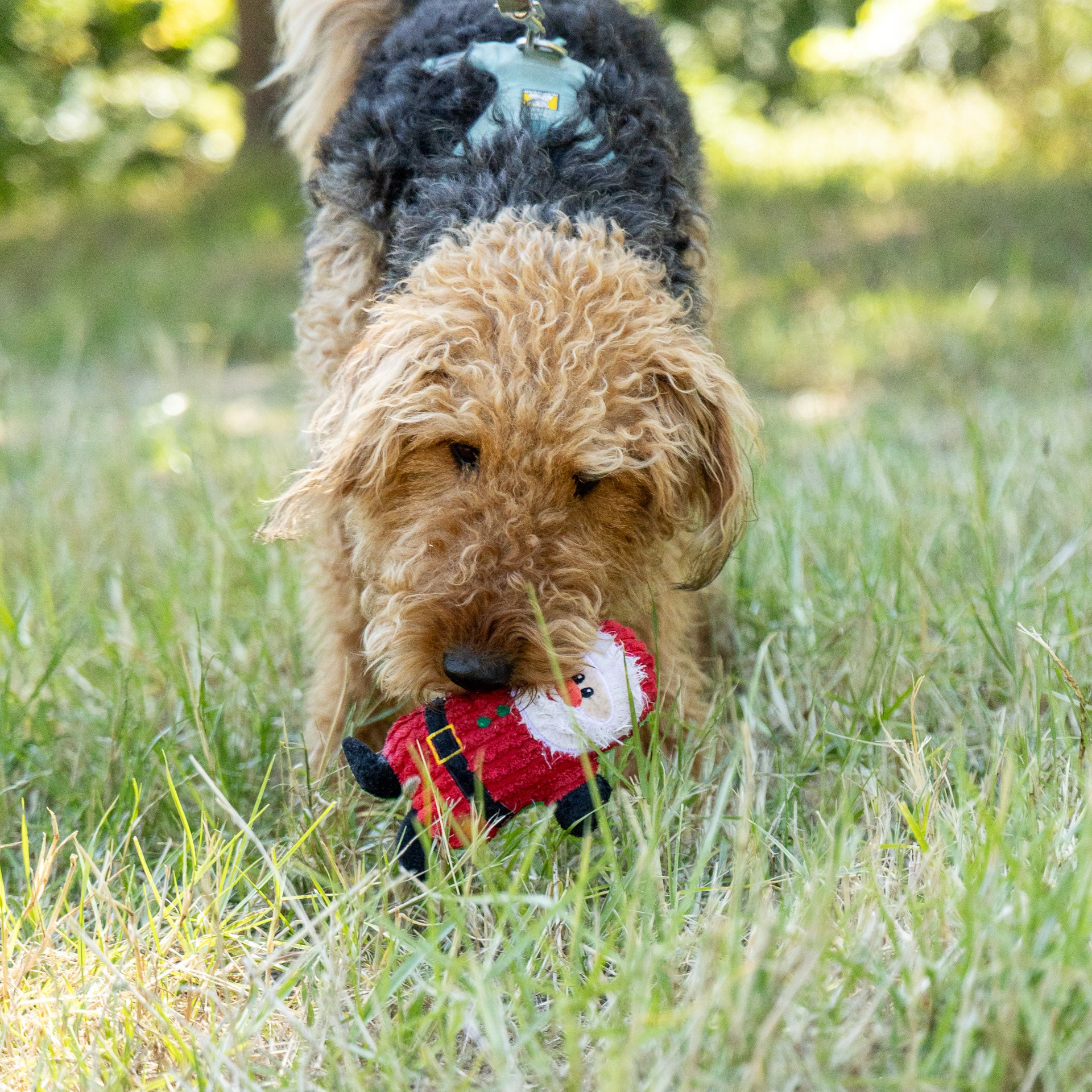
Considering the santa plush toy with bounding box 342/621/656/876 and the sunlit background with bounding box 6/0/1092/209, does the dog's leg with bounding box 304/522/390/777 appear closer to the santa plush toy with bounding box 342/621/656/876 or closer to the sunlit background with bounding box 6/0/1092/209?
the santa plush toy with bounding box 342/621/656/876

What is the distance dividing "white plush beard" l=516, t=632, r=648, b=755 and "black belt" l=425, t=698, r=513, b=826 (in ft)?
0.41

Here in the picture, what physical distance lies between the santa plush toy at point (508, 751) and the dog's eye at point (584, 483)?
0.85ft

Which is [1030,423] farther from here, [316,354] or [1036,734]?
[316,354]

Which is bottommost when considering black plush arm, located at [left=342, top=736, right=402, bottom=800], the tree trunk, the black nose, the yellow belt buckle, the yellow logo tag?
black plush arm, located at [left=342, top=736, right=402, bottom=800]

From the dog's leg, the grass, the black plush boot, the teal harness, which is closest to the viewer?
the grass

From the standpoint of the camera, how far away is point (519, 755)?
1.87 m

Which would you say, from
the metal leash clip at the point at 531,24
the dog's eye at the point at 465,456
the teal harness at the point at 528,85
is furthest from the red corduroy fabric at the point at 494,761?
the metal leash clip at the point at 531,24

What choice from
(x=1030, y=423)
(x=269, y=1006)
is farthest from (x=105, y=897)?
(x=1030, y=423)

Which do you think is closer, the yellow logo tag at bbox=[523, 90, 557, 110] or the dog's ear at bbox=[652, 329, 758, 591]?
the dog's ear at bbox=[652, 329, 758, 591]

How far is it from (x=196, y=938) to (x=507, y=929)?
1.63ft

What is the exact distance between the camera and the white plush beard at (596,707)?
185 centimetres

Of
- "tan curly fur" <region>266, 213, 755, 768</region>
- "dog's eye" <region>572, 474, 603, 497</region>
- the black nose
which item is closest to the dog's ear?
"tan curly fur" <region>266, 213, 755, 768</region>

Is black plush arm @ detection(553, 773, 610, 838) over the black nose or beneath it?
beneath

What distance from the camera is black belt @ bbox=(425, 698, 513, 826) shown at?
6.16 ft
